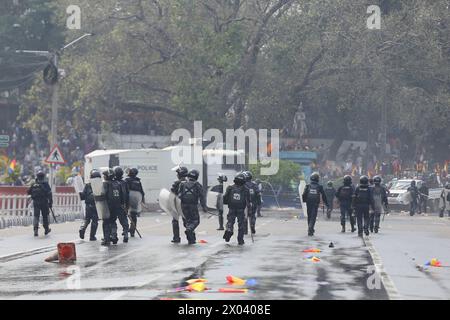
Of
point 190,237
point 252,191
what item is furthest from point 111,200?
point 252,191

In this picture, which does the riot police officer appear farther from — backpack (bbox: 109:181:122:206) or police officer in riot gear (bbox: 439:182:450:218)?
police officer in riot gear (bbox: 439:182:450:218)

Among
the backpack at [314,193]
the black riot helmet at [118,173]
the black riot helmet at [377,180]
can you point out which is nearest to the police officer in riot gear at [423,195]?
the black riot helmet at [377,180]

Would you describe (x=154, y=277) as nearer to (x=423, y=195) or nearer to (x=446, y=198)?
(x=446, y=198)

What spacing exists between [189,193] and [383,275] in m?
7.79

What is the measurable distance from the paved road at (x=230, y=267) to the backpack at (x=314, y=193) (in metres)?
0.98

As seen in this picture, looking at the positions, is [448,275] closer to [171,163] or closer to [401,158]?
[171,163]

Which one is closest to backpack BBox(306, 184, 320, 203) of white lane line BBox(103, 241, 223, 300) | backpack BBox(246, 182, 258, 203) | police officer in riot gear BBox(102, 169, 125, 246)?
backpack BBox(246, 182, 258, 203)

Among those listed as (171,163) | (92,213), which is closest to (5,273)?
(92,213)

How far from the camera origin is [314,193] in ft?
95.5

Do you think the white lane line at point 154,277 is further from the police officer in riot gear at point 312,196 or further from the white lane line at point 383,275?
the police officer in riot gear at point 312,196

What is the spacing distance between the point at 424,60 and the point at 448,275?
4047 cm

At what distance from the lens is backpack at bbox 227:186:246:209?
79.9ft

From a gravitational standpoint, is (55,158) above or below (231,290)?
above

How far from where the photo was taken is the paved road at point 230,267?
576 inches
